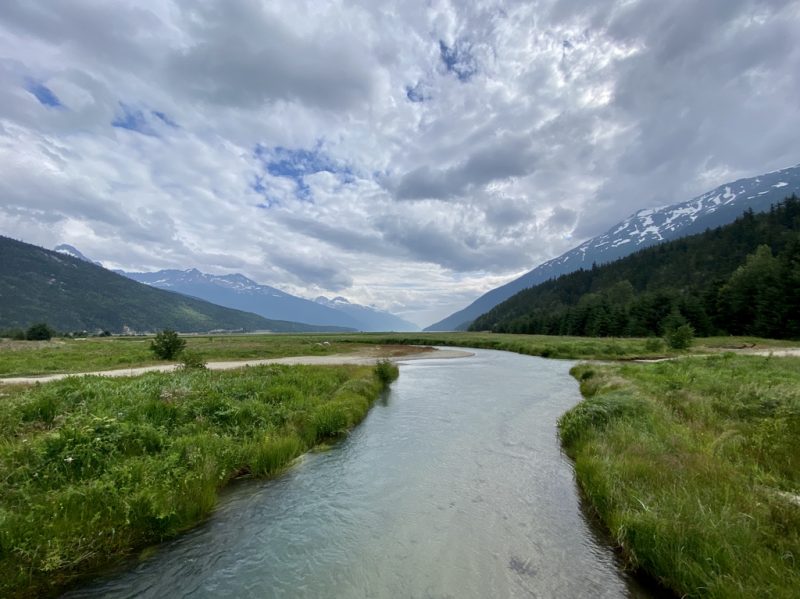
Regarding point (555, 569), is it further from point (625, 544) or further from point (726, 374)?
point (726, 374)

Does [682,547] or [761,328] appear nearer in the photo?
[682,547]

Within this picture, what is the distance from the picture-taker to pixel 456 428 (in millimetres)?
18469

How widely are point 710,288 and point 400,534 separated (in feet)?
378

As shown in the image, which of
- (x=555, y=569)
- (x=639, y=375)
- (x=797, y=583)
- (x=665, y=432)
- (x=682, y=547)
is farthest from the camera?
(x=639, y=375)

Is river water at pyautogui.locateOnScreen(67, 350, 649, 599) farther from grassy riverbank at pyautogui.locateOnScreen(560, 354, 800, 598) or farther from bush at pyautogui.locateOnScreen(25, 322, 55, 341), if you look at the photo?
bush at pyautogui.locateOnScreen(25, 322, 55, 341)

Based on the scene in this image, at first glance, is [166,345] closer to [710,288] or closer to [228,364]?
[228,364]

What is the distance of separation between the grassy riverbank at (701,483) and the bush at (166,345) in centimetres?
4299

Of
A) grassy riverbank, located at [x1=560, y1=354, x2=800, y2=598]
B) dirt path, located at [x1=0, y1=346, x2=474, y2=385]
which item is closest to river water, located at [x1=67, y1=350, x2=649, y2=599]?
grassy riverbank, located at [x1=560, y1=354, x2=800, y2=598]

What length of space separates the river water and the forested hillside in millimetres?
83143

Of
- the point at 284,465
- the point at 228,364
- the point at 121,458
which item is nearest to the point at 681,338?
the point at 284,465

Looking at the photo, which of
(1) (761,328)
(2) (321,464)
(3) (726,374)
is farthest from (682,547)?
(1) (761,328)

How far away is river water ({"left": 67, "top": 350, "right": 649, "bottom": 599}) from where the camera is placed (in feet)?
23.7

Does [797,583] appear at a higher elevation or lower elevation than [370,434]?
higher

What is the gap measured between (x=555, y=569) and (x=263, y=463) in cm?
938
